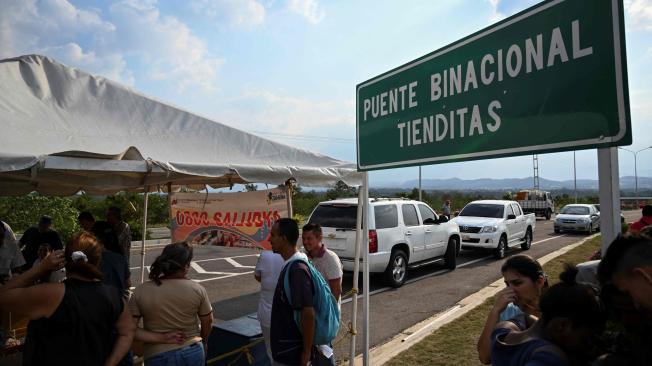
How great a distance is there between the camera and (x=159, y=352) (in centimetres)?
281

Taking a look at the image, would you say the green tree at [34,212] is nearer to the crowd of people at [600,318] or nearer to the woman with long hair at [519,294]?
the woman with long hair at [519,294]

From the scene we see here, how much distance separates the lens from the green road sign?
1.75m

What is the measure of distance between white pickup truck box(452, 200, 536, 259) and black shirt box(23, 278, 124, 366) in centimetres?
1168

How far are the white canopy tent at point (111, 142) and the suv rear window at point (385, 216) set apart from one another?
160 inches

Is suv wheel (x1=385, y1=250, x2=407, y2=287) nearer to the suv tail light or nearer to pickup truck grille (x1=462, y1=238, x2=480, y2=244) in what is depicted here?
the suv tail light

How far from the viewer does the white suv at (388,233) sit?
858 centimetres

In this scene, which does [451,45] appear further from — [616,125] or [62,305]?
[62,305]

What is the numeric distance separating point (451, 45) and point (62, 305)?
2654 millimetres

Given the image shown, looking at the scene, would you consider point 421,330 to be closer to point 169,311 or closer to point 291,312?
point 291,312

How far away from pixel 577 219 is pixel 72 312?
23706 mm

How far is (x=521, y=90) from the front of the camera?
2.10m

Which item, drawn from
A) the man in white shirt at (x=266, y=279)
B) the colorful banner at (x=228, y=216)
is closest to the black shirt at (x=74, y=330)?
the man in white shirt at (x=266, y=279)

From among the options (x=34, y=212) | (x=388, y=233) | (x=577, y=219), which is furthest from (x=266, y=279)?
(x=577, y=219)

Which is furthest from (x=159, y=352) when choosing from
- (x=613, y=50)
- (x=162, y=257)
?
(x=613, y=50)
